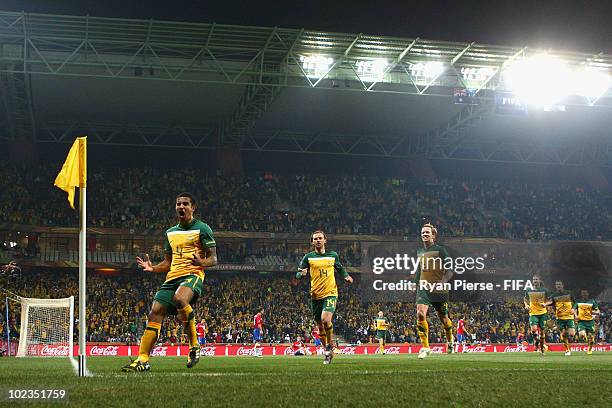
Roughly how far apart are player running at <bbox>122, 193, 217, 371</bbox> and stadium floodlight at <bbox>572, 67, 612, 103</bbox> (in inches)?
1366

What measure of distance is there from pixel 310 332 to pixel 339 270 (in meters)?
25.5

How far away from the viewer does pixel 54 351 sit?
88.9ft

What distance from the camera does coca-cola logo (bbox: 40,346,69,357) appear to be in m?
26.9

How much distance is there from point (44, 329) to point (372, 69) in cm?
2063

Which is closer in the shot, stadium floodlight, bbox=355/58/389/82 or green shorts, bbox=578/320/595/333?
green shorts, bbox=578/320/595/333

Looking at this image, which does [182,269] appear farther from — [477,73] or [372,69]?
[477,73]

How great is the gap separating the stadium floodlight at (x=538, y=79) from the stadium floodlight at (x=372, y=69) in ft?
21.6

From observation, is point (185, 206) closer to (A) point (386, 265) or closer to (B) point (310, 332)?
(B) point (310, 332)

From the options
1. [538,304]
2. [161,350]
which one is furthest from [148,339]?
[161,350]

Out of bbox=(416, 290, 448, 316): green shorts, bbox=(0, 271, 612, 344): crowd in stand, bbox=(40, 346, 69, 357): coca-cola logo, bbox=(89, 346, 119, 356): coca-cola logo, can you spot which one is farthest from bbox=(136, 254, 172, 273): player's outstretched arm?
bbox=(0, 271, 612, 344): crowd in stand

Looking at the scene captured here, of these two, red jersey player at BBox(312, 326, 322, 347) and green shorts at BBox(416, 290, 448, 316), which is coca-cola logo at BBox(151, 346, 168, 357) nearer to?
red jersey player at BBox(312, 326, 322, 347)

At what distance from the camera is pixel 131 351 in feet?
114

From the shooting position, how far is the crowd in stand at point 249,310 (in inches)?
1539

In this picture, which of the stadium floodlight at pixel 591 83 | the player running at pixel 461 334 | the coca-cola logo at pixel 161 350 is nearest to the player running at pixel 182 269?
the coca-cola logo at pixel 161 350
